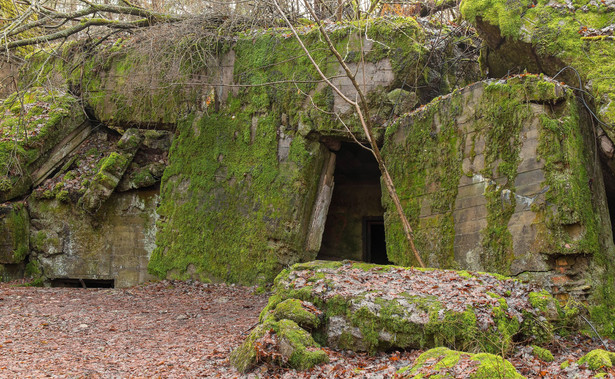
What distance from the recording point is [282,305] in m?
5.72

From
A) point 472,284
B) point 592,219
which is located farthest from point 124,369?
point 592,219

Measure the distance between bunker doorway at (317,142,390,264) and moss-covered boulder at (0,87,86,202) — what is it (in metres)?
6.27

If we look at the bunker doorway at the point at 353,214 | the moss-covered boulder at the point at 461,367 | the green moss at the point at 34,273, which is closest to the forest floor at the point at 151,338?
the moss-covered boulder at the point at 461,367

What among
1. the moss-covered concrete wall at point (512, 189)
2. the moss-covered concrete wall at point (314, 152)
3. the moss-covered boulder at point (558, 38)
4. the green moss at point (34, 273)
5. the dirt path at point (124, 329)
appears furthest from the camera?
the green moss at point (34, 273)

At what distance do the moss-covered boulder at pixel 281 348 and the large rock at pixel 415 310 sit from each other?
0.09 meters

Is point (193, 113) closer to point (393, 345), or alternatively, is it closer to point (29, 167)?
point (29, 167)

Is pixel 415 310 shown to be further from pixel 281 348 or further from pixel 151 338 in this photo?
pixel 151 338

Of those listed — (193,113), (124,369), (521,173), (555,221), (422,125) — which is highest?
(193,113)

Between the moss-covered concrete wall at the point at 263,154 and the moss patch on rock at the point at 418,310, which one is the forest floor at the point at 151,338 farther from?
the moss-covered concrete wall at the point at 263,154

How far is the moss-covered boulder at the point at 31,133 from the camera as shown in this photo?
11422 millimetres

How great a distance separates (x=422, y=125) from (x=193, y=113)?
5062 millimetres

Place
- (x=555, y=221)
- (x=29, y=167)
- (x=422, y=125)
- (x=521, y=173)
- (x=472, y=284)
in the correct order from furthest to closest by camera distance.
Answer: (x=29, y=167) → (x=422, y=125) → (x=521, y=173) → (x=555, y=221) → (x=472, y=284)

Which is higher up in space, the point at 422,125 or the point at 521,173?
the point at 422,125

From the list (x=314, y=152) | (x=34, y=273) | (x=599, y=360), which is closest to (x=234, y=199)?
(x=314, y=152)
